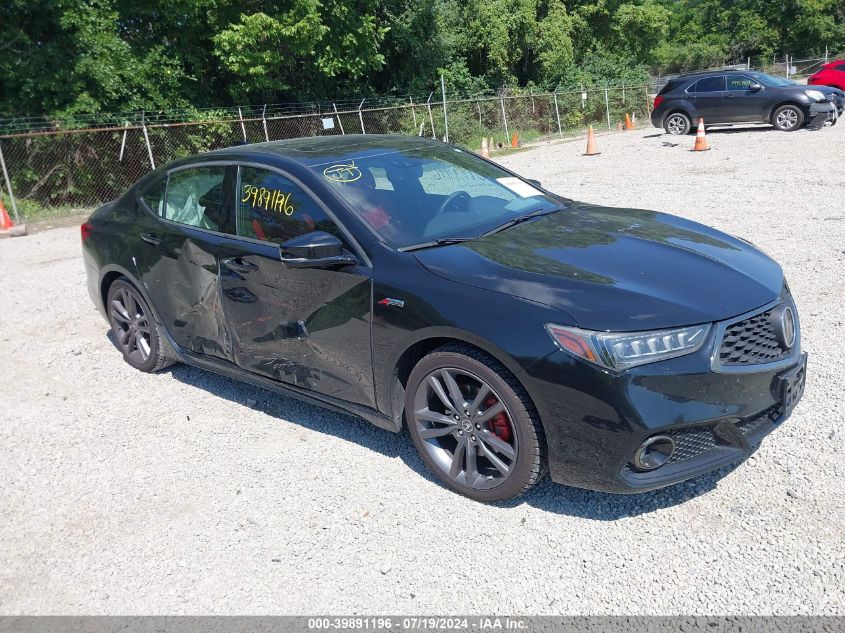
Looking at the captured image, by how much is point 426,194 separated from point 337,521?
73.2 inches

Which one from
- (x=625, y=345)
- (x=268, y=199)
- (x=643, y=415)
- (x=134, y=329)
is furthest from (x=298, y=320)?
(x=134, y=329)

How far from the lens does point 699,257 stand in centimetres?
356

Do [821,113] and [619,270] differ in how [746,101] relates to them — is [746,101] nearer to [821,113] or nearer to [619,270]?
[821,113]

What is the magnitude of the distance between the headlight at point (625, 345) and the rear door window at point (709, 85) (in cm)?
1915

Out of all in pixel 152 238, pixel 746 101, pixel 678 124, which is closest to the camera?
pixel 152 238

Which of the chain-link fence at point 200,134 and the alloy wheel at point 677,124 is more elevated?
the chain-link fence at point 200,134

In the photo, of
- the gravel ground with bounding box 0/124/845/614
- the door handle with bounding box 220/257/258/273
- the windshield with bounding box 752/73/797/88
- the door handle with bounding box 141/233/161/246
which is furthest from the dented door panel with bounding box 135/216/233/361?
the windshield with bounding box 752/73/797/88

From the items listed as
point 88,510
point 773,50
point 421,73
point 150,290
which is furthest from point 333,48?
point 773,50

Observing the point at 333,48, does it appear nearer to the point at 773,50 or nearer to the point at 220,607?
the point at 220,607

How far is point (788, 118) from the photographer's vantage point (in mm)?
19094

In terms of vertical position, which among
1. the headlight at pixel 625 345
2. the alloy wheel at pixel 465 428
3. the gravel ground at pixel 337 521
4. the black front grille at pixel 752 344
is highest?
the headlight at pixel 625 345

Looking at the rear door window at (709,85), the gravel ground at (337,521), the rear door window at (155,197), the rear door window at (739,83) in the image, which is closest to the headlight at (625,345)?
the gravel ground at (337,521)

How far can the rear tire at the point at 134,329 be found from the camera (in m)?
5.27

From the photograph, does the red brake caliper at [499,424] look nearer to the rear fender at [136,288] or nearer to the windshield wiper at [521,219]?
the windshield wiper at [521,219]
